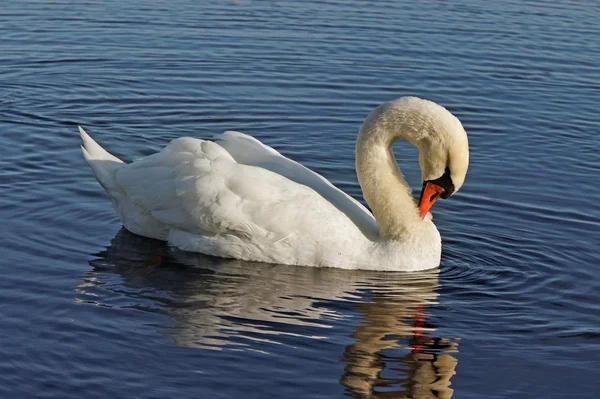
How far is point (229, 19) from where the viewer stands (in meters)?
20.0

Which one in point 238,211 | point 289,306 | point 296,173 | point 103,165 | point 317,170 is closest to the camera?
point 289,306

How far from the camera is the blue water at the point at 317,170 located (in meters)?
7.39

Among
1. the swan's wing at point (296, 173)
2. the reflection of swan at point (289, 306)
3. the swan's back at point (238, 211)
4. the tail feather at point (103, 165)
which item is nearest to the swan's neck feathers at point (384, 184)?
the swan's wing at point (296, 173)

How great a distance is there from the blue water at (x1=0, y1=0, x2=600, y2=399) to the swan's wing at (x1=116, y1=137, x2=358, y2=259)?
297 mm

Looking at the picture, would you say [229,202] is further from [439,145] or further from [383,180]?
[439,145]

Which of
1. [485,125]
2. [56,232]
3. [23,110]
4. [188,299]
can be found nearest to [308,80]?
[485,125]

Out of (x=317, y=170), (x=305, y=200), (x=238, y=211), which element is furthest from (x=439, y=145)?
(x=317, y=170)

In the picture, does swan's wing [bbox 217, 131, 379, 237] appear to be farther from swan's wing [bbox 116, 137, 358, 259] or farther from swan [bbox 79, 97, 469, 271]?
swan's wing [bbox 116, 137, 358, 259]

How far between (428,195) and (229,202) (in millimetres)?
1711

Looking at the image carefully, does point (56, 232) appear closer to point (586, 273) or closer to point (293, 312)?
point (293, 312)

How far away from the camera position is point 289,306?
8516 mm

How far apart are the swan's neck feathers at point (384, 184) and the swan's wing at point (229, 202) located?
1.14 feet

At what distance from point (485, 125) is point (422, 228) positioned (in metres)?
5.06

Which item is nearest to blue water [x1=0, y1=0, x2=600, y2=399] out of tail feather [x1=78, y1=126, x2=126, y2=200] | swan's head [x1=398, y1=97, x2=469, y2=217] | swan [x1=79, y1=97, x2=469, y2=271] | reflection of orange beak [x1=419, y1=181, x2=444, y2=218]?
swan [x1=79, y1=97, x2=469, y2=271]
